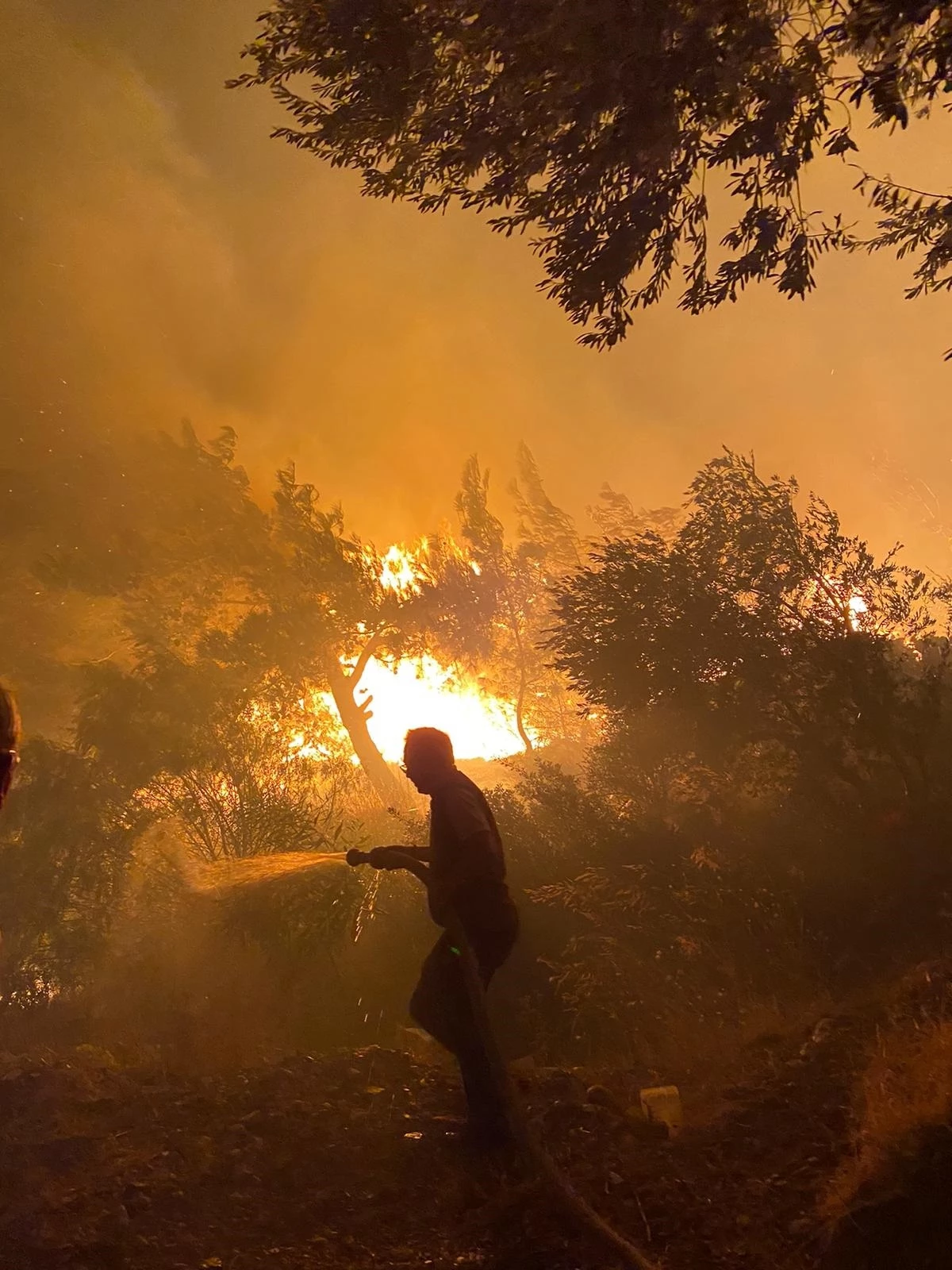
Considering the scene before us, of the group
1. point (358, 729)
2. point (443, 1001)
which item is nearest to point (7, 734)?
point (443, 1001)

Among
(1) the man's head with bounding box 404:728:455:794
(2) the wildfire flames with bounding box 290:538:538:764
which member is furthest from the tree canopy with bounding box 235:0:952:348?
(2) the wildfire flames with bounding box 290:538:538:764

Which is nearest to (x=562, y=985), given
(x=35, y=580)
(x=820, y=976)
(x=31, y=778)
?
(x=820, y=976)

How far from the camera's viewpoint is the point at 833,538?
48.2 feet

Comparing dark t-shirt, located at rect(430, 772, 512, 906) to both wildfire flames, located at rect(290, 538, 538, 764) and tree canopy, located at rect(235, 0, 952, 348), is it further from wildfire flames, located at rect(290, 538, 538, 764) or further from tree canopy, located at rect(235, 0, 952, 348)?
wildfire flames, located at rect(290, 538, 538, 764)

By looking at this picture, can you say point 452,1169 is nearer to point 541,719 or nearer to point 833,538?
point 833,538

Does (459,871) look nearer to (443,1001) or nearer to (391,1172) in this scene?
(443,1001)

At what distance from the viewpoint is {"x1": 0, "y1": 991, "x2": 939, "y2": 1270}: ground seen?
11.9 ft

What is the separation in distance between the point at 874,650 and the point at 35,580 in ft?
99.7

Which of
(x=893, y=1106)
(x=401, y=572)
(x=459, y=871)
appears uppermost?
(x=401, y=572)

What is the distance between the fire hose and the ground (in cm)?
15

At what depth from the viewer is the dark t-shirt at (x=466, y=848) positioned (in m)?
4.48

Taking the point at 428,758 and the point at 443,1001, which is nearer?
the point at 443,1001

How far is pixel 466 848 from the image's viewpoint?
451cm

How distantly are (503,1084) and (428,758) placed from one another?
88.3 inches
